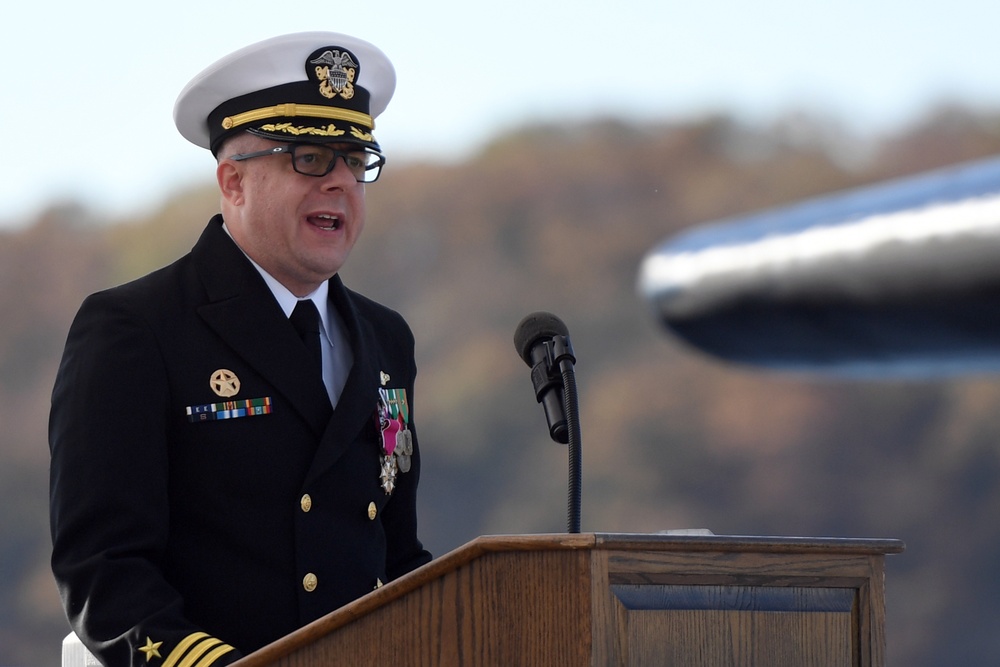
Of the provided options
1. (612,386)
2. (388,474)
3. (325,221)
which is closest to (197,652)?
(388,474)

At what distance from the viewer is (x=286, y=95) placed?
1.77 meters

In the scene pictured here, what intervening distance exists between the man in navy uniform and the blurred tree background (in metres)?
11.3

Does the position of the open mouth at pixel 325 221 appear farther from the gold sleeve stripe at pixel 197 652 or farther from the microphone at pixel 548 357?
the gold sleeve stripe at pixel 197 652

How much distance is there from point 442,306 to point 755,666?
42.3 feet

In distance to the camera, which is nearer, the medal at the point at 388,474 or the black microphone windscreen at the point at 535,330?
the black microphone windscreen at the point at 535,330

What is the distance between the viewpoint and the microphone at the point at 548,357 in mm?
1545

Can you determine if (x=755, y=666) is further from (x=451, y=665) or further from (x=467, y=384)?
(x=467, y=384)

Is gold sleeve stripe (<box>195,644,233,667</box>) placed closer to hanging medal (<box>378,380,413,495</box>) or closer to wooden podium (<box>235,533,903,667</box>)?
wooden podium (<box>235,533,903,667</box>)

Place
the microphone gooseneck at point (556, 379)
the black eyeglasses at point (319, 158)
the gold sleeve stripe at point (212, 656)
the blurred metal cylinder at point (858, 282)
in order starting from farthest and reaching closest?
1. the black eyeglasses at point (319, 158)
2. the blurred metal cylinder at point (858, 282)
3. the microphone gooseneck at point (556, 379)
4. the gold sleeve stripe at point (212, 656)

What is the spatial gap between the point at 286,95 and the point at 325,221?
0.59ft

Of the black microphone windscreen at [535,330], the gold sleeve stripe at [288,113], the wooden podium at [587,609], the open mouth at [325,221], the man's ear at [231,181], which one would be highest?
the gold sleeve stripe at [288,113]

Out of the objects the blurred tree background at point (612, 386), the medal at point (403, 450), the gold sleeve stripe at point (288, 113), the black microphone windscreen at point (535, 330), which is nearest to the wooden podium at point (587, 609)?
the black microphone windscreen at point (535, 330)

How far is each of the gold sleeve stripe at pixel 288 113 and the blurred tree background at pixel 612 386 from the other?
11.3 m

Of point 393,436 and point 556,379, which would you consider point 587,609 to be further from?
point 393,436
